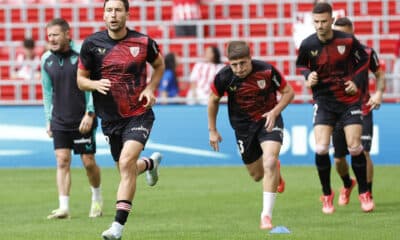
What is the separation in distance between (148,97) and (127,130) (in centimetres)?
41

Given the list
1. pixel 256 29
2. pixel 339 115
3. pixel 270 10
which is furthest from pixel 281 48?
pixel 339 115

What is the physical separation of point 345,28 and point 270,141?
296cm

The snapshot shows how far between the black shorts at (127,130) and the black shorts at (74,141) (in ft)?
7.25

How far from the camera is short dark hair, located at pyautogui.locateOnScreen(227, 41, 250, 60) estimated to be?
Result: 1263 centimetres

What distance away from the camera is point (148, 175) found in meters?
13.9

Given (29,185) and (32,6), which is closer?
(29,185)

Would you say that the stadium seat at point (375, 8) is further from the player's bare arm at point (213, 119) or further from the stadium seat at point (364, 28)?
the player's bare arm at point (213, 119)

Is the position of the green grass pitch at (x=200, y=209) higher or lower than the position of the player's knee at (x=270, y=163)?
lower

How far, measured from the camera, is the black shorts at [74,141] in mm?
14547

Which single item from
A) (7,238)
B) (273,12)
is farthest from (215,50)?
(7,238)

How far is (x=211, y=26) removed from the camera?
2627 cm

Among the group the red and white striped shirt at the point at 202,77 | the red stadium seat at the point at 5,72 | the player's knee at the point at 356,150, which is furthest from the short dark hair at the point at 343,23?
the red stadium seat at the point at 5,72

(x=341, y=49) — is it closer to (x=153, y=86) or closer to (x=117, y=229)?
(x=153, y=86)

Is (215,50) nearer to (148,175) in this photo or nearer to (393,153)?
(393,153)
